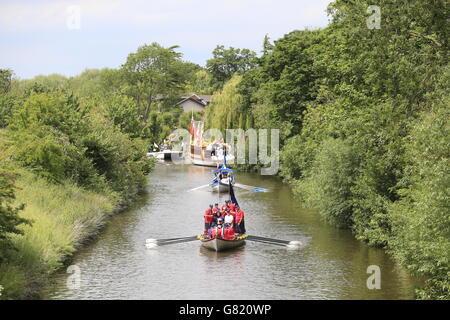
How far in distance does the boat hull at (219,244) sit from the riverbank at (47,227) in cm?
630

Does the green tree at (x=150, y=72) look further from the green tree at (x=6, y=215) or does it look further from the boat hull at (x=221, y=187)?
the green tree at (x=6, y=215)

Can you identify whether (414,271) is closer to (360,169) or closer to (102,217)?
(360,169)

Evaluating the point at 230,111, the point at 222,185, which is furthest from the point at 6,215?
the point at 230,111

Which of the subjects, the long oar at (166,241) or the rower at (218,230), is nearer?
the rower at (218,230)

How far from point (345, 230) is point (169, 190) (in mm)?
22148

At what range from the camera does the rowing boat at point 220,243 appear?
29.3 meters

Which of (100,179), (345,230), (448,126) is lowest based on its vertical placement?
(345,230)

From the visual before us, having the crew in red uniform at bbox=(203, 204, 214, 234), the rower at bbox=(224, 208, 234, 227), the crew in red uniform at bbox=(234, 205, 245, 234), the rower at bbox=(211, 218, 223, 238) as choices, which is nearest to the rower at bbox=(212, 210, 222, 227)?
the crew in red uniform at bbox=(203, 204, 214, 234)

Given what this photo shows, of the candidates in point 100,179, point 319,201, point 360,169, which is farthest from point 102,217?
point 360,169

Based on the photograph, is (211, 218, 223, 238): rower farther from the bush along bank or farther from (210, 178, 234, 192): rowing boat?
(210, 178, 234, 192): rowing boat

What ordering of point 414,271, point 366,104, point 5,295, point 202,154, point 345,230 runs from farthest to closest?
1. point 202,154
2. point 345,230
3. point 366,104
4. point 414,271
5. point 5,295

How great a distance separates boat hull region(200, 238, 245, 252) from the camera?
96.0 ft

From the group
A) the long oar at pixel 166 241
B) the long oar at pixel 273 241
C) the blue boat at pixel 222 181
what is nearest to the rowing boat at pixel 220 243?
the long oar at pixel 166 241

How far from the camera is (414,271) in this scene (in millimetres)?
22875
